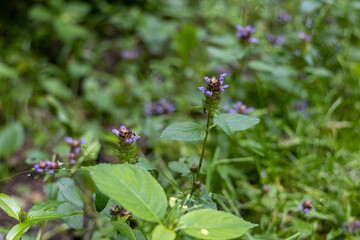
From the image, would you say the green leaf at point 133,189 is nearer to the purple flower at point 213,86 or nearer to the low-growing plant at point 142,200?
the low-growing plant at point 142,200

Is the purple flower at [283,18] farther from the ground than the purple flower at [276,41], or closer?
farther from the ground

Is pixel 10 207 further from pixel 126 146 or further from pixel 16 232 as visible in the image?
pixel 126 146

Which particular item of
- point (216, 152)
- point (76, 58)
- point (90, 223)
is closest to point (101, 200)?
point (90, 223)

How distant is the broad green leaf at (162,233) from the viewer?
29.4 inches

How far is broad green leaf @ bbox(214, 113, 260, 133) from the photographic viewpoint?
1.04 meters

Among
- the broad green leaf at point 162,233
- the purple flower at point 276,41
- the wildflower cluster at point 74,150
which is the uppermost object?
the purple flower at point 276,41

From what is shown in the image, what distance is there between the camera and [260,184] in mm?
1671

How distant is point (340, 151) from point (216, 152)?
676 millimetres

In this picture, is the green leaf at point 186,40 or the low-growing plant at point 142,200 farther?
the green leaf at point 186,40

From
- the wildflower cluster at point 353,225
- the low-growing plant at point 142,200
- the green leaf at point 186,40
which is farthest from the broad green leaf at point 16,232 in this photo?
the green leaf at point 186,40

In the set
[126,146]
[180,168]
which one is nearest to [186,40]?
[180,168]

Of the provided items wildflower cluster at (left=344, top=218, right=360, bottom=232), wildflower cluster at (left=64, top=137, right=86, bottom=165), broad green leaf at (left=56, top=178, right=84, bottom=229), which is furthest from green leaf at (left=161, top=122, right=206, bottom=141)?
wildflower cluster at (left=344, top=218, right=360, bottom=232)

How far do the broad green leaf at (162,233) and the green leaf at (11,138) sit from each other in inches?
63.1

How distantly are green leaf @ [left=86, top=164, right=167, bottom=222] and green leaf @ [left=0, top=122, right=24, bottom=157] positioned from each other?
57.1 inches
